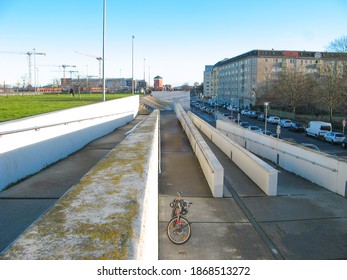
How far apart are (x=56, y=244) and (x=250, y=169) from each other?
11655 mm

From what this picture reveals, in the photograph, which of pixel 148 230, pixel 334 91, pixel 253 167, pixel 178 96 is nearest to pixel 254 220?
pixel 253 167

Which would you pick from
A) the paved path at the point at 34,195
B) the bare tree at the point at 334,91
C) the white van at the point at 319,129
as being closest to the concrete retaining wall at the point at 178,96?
the bare tree at the point at 334,91

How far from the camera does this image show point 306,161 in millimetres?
14461

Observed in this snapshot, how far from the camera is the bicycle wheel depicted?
25.3 feet

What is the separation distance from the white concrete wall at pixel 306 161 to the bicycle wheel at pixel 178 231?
709 centimetres

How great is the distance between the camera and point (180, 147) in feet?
67.0

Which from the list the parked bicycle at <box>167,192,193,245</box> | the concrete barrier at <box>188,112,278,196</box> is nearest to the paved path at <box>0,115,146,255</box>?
the parked bicycle at <box>167,192,193,245</box>

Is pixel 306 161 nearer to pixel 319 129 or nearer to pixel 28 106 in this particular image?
pixel 28 106

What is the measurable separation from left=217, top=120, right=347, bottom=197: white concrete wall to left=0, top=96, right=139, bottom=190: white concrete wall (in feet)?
34.9

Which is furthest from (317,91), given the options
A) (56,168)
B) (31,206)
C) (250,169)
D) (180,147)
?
(31,206)

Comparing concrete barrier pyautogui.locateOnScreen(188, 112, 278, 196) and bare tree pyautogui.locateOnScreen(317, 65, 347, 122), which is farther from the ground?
bare tree pyautogui.locateOnScreen(317, 65, 347, 122)

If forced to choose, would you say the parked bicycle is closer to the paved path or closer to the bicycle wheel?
the bicycle wheel

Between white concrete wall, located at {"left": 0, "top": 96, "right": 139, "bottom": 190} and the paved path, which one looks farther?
white concrete wall, located at {"left": 0, "top": 96, "right": 139, "bottom": 190}

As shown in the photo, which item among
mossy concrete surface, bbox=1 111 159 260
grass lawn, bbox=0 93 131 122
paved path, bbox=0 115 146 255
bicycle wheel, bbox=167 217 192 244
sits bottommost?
bicycle wheel, bbox=167 217 192 244
